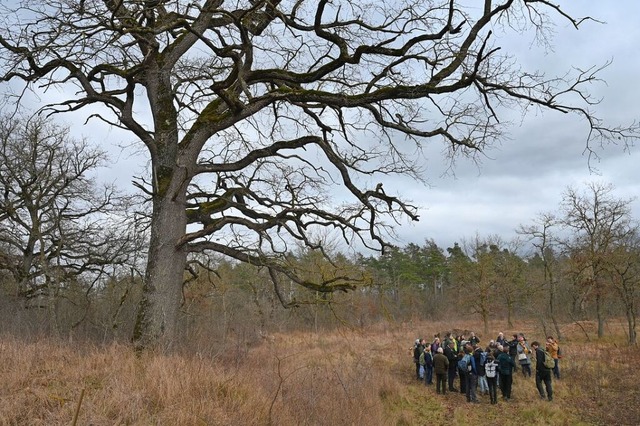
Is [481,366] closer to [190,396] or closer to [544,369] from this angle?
[544,369]

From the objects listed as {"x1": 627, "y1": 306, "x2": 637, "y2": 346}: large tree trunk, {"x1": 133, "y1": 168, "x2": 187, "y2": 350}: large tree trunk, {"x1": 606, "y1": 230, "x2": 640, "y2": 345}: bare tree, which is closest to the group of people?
{"x1": 627, "y1": 306, "x2": 637, "y2": 346}: large tree trunk

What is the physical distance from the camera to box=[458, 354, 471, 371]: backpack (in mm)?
14727

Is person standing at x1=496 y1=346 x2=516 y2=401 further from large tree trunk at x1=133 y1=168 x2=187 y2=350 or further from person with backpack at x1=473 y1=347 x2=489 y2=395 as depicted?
A: large tree trunk at x1=133 y1=168 x2=187 y2=350

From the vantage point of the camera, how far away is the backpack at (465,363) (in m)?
14.7

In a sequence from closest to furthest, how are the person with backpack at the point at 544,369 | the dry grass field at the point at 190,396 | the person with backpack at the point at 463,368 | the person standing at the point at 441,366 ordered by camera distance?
1. the dry grass field at the point at 190,396
2. the person with backpack at the point at 544,369
3. the person with backpack at the point at 463,368
4. the person standing at the point at 441,366

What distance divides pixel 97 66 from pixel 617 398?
16.5 meters

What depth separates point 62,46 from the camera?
7219mm

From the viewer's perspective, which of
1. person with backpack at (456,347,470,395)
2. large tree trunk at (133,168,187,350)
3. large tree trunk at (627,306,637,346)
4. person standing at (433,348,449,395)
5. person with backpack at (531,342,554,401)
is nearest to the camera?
large tree trunk at (133,168,187,350)

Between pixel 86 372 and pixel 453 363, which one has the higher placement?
pixel 86 372

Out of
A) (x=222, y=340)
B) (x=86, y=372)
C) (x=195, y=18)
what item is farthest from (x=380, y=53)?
(x=222, y=340)

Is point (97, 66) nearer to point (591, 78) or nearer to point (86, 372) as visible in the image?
point (86, 372)

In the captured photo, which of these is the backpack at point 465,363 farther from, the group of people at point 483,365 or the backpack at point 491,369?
the backpack at point 491,369

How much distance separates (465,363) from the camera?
1494 centimetres

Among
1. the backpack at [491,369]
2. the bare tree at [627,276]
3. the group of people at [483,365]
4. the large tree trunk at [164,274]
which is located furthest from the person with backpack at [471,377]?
the bare tree at [627,276]
